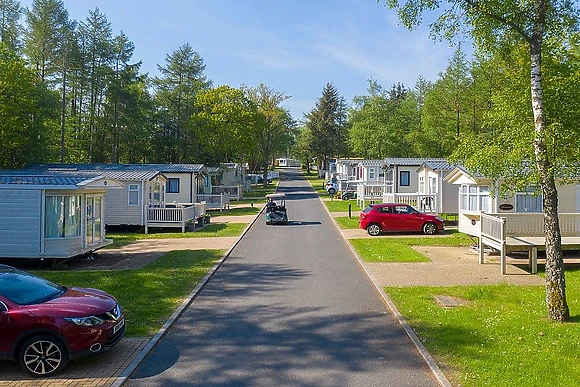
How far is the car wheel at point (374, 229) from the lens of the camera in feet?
80.0

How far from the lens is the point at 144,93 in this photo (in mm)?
59250

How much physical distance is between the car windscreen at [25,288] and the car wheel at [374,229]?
17.7 meters

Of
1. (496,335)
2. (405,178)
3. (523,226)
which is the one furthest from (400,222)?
(496,335)

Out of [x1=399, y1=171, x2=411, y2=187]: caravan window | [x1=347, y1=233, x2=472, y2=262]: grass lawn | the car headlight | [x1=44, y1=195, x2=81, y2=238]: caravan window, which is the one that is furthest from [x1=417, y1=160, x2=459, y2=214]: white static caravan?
the car headlight

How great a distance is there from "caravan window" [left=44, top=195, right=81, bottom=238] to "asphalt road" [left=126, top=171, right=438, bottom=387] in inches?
218

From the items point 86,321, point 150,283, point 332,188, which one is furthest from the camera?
point 332,188

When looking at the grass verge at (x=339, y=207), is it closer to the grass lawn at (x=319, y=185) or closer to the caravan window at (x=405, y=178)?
the caravan window at (x=405, y=178)

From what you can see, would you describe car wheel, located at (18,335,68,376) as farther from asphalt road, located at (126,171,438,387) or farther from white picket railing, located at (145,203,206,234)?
white picket railing, located at (145,203,206,234)

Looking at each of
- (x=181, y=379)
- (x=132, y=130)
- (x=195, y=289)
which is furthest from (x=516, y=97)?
(x=132, y=130)

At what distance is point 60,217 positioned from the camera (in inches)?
658

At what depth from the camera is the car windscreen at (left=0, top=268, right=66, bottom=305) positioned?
7.47 meters

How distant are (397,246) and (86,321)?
14.9 meters

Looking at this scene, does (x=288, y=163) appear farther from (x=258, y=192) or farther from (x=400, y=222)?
(x=400, y=222)

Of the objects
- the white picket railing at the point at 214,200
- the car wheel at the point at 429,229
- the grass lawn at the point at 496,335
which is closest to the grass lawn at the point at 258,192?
the white picket railing at the point at 214,200
